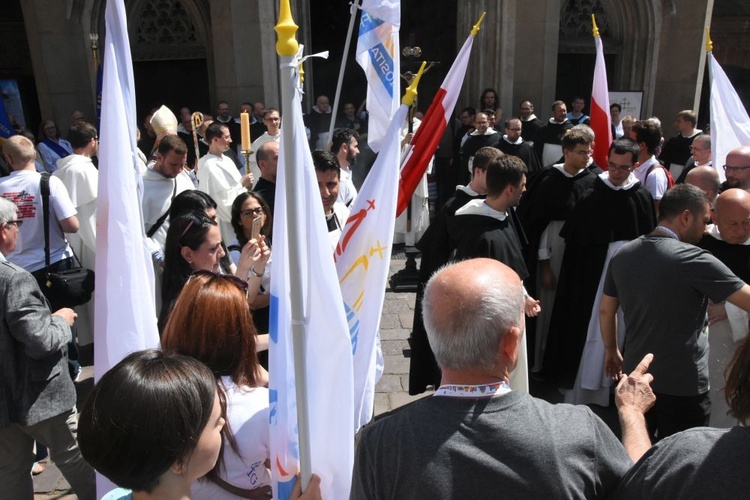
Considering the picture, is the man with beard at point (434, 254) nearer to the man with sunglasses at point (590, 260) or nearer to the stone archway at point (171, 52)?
the man with sunglasses at point (590, 260)

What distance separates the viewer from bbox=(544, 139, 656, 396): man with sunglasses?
14.1ft

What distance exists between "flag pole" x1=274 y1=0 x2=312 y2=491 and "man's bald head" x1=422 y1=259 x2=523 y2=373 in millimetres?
388

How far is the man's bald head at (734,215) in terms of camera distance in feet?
10.8

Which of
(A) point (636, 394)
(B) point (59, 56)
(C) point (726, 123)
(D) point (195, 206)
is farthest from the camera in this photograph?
(B) point (59, 56)

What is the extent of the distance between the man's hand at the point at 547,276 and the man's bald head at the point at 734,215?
5.27 ft

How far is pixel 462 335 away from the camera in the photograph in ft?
5.08

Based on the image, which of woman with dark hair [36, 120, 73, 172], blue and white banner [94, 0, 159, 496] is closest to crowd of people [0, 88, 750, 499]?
blue and white banner [94, 0, 159, 496]

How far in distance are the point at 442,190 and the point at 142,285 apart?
8.36 metres

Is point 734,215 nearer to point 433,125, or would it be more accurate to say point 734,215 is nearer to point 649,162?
point 433,125

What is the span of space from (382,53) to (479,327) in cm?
236

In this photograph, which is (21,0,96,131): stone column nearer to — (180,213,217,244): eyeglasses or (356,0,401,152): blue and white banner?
(356,0,401,152): blue and white banner

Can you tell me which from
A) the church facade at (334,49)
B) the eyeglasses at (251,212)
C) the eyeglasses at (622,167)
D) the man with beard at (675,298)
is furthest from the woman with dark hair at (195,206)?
the church facade at (334,49)

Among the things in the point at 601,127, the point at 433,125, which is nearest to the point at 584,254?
the point at 601,127

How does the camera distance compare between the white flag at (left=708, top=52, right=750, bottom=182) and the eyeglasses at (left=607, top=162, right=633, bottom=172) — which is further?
the white flag at (left=708, top=52, right=750, bottom=182)
